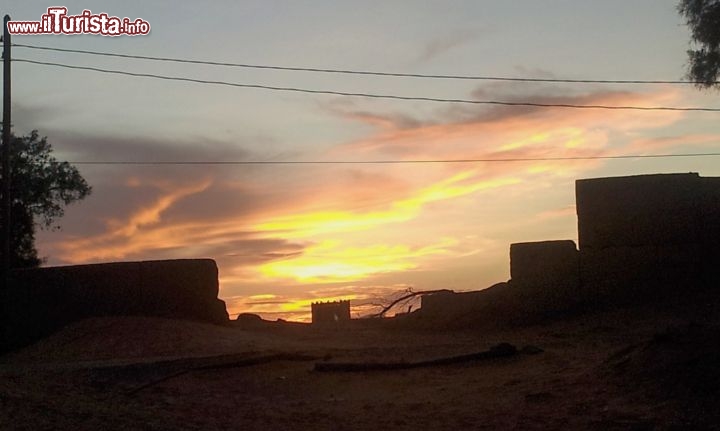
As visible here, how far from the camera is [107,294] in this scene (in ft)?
66.2

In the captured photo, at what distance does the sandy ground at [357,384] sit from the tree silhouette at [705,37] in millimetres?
6519

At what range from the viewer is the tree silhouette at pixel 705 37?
20266 millimetres

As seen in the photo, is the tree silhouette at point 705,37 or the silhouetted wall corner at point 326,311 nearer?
the tree silhouette at point 705,37

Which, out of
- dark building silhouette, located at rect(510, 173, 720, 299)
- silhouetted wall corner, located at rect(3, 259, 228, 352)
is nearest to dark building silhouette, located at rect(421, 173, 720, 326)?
dark building silhouette, located at rect(510, 173, 720, 299)

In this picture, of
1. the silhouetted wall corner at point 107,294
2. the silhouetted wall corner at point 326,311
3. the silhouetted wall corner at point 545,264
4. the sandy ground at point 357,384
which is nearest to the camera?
the sandy ground at point 357,384

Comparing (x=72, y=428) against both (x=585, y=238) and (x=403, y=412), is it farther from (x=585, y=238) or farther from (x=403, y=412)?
(x=585, y=238)

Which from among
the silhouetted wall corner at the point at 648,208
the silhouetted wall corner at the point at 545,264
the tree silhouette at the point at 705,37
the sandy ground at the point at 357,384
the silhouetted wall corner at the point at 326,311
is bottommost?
the sandy ground at the point at 357,384

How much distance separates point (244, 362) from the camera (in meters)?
14.5

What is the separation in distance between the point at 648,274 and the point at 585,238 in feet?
5.43

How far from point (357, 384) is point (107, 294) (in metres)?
9.18

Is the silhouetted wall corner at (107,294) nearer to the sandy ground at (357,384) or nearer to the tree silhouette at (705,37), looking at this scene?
the sandy ground at (357,384)

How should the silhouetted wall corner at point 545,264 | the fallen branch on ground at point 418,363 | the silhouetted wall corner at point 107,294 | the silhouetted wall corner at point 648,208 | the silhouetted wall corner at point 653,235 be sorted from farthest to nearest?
the silhouetted wall corner at point 545,264
the silhouetted wall corner at point 107,294
the silhouetted wall corner at point 648,208
the silhouetted wall corner at point 653,235
the fallen branch on ground at point 418,363

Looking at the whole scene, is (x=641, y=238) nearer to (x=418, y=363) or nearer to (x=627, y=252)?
(x=627, y=252)

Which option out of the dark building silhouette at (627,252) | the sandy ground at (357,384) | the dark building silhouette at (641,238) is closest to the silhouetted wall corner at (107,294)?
the sandy ground at (357,384)
